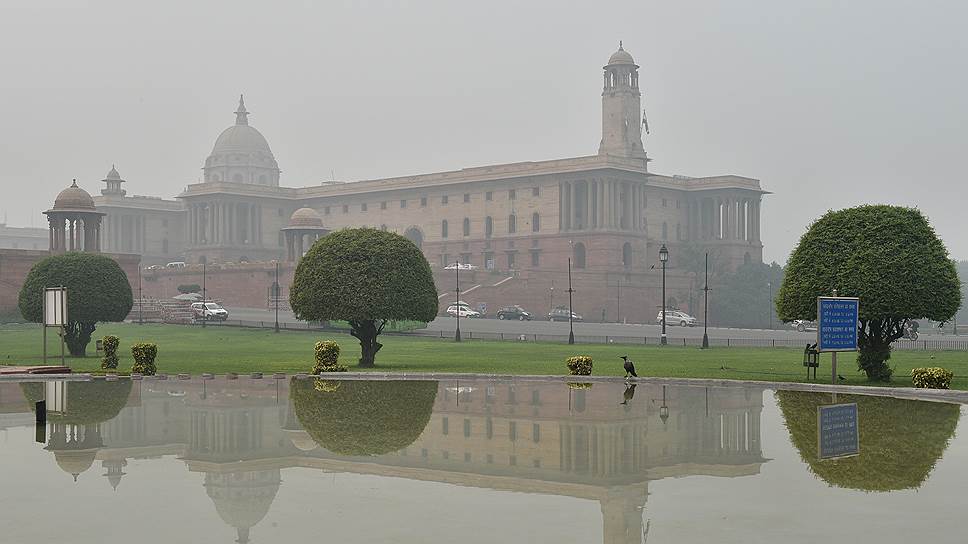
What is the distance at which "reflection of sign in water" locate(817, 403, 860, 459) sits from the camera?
1658 centimetres

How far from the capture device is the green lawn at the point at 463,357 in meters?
34.4

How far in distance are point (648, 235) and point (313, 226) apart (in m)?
36.0

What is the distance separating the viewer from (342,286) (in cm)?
3700

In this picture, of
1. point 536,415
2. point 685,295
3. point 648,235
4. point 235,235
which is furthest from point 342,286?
point 235,235

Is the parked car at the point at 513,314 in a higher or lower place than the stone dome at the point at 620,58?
lower

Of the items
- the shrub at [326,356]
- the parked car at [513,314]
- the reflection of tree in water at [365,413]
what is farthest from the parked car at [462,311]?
the reflection of tree in water at [365,413]

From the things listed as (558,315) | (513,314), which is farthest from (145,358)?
(558,315)

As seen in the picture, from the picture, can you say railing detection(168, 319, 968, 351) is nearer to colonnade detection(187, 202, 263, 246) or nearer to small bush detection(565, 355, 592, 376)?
small bush detection(565, 355, 592, 376)

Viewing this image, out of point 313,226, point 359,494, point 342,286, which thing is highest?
point 313,226

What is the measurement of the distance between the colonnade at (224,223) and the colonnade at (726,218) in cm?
4798

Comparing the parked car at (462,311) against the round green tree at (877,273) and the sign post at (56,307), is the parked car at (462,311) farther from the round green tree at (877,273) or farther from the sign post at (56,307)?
the round green tree at (877,273)

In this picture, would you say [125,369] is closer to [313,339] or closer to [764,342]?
[313,339]

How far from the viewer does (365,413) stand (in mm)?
21781

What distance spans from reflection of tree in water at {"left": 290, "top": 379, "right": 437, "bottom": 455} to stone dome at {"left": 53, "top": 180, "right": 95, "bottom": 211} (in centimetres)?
5318
